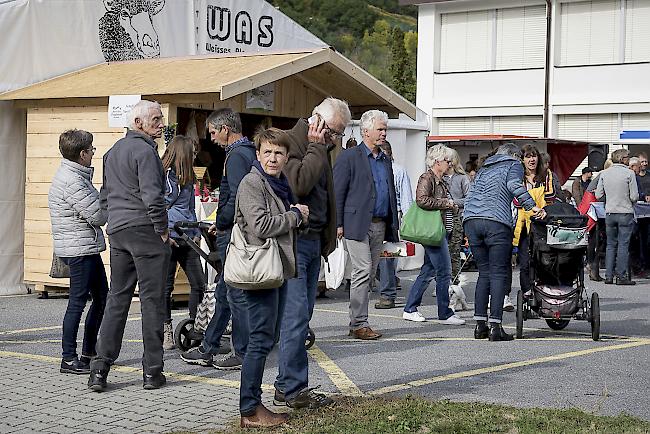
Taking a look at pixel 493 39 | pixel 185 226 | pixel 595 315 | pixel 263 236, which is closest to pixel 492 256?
pixel 595 315

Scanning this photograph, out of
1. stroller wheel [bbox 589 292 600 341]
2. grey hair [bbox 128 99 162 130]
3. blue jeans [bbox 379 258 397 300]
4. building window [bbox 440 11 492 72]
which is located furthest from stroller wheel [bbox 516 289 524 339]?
building window [bbox 440 11 492 72]

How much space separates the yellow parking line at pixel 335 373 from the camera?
7422 mm

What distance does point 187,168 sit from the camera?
9289 millimetres

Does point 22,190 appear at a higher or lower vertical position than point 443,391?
higher

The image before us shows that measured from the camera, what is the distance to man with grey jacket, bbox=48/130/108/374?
8.02 m

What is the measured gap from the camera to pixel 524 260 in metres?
11.3

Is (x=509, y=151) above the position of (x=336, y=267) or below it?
above

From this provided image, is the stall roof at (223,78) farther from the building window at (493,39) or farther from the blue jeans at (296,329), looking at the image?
the building window at (493,39)

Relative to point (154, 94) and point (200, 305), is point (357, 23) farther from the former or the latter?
point (200, 305)

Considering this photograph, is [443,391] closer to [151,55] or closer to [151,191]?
[151,191]

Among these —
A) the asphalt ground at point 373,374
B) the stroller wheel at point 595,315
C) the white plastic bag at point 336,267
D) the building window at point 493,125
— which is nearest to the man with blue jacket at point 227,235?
the asphalt ground at point 373,374

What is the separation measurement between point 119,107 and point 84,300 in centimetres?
463

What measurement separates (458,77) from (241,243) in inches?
1092

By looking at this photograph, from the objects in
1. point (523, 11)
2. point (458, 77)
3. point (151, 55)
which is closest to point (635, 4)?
point (523, 11)
